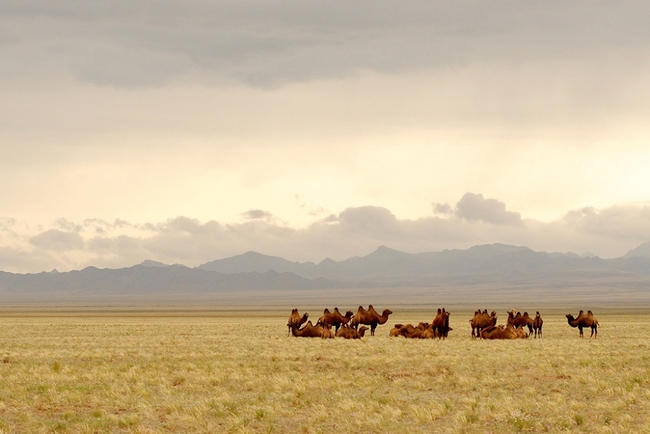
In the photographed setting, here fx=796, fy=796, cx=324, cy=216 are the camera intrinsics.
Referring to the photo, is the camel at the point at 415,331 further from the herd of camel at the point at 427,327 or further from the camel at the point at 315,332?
the camel at the point at 315,332

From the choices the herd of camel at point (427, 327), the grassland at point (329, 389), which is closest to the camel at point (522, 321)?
the herd of camel at point (427, 327)

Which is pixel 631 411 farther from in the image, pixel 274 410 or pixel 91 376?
pixel 91 376

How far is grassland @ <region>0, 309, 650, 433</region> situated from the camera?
16.1 metres

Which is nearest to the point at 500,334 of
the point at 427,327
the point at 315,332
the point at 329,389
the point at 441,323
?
the point at 441,323

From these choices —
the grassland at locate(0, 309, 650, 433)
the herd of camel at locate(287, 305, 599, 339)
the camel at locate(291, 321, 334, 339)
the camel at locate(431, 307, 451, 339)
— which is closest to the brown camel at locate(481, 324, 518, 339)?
the herd of camel at locate(287, 305, 599, 339)

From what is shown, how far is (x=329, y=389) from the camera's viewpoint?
20484 mm

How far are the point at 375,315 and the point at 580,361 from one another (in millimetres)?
16337

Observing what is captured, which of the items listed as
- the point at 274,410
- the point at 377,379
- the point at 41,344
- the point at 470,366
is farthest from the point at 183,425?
the point at 41,344

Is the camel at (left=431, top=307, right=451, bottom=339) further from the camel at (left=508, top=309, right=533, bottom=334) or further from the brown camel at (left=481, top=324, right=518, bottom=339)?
the camel at (left=508, top=309, right=533, bottom=334)

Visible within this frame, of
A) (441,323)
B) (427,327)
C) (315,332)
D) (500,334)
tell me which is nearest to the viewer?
(441,323)

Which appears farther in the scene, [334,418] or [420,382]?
[420,382]

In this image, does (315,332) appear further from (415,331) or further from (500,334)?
(500,334)

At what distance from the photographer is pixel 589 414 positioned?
16.5m

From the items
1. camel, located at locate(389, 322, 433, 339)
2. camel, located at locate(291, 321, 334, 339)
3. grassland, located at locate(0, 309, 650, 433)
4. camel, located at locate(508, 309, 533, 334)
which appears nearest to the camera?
grassland, located at locate(0, 309, 650, 433)
